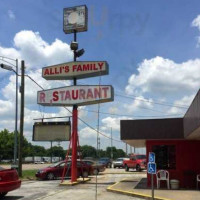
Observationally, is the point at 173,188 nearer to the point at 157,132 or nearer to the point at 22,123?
the point at 157,132

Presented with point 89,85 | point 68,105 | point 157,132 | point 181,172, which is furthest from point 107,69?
point 181,172

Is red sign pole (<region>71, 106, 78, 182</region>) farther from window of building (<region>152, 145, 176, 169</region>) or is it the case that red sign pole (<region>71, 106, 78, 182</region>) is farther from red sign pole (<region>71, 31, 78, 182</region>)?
window of building (<region>152, 145, 176, 169</region>)

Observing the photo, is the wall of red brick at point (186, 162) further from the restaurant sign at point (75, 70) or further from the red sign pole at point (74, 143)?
the restaurant sign at point (75, 70)

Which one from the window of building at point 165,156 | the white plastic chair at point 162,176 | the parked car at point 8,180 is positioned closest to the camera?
the parked car at point 8,180

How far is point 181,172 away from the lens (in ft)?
65.2

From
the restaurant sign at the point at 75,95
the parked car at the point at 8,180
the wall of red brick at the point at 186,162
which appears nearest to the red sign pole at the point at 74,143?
the restaurant sign at the point at 75,95

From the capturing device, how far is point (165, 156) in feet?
66.9

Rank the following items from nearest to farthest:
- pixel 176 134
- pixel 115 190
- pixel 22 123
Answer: pixel 115 190
pixel 176 134
pixel 22 123

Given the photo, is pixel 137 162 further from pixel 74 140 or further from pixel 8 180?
pixel 8 180

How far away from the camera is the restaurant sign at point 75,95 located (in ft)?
72.4

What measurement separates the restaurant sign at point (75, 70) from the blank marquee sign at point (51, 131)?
3092 millimetres

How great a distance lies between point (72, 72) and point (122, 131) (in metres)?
5.26

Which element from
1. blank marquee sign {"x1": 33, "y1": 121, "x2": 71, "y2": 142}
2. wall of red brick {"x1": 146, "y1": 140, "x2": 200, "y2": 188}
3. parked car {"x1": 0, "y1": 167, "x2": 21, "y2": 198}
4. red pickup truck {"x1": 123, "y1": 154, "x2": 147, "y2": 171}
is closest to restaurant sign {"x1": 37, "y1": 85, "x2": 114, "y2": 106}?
blank marquee sign {"x1": 33, "y1": 121, "x2": 71, "y2": 142}

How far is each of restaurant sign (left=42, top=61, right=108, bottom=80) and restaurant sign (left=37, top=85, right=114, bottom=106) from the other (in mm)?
706
